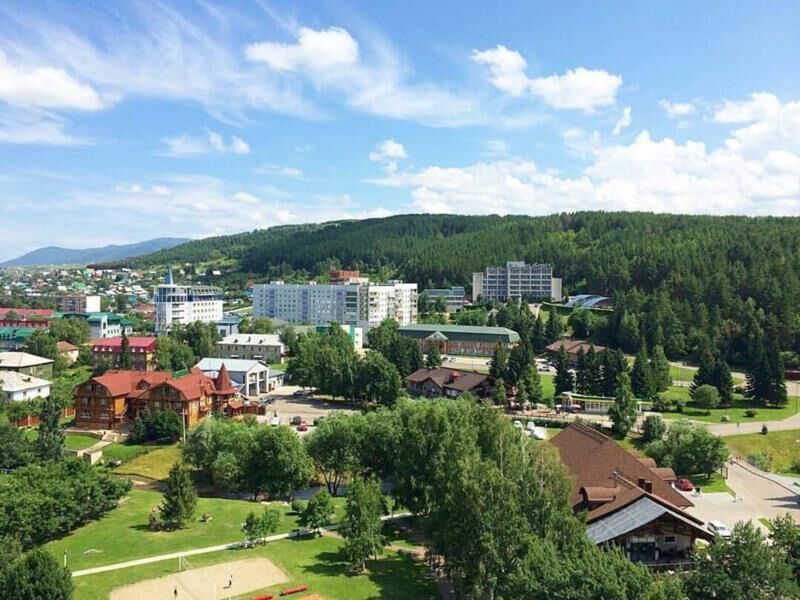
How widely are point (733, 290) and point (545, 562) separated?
87.9m

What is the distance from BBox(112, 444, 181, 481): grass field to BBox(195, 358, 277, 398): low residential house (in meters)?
20.3

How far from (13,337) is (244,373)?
52026 millimetres

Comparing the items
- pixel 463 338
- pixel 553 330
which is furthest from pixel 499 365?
pixel 553 330

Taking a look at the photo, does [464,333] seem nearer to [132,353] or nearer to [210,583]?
[132,353]

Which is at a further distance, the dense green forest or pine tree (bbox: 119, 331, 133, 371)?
the dense green forest

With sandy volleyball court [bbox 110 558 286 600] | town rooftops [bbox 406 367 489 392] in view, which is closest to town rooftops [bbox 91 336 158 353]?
town rooftops [bbox 406 367 489 392]

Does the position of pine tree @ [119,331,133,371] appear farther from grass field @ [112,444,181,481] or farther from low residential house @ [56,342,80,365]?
grass field @ [112,444,181,481]

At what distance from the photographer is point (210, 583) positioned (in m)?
26.1

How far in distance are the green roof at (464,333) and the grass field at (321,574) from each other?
68.9m

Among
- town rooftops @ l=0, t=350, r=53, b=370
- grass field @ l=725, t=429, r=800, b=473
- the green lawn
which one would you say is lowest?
grass field @ l=725, t=429, r=800, b=473

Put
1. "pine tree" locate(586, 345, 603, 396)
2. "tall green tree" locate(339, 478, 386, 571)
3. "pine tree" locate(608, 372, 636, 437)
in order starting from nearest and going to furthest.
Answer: "tall green tree" locate(339, 478, 386, 571) → "pine tree" locate(608, 372, 636, 437) → "pine tree" locate(586, 345, 603, 396)

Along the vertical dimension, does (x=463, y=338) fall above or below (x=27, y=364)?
above

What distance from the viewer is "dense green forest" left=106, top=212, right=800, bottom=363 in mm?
85500

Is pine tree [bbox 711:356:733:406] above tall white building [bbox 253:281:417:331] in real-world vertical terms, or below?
below
